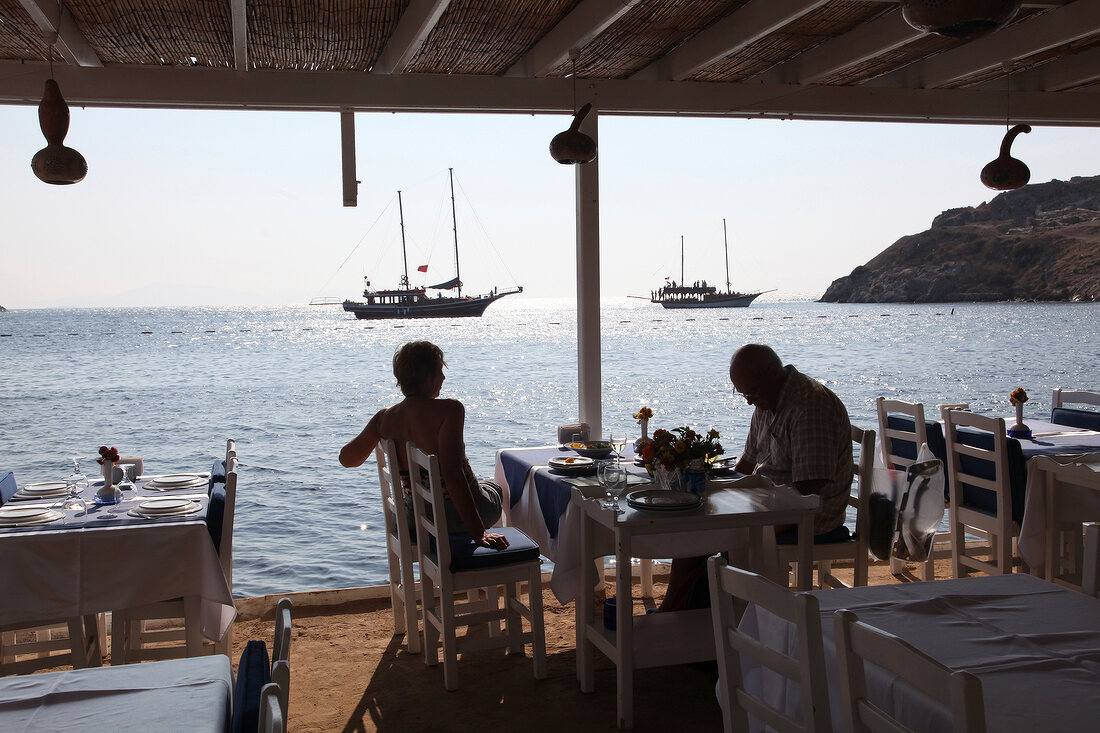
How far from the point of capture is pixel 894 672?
1306 millimetres

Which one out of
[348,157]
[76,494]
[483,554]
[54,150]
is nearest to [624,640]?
[483,554]

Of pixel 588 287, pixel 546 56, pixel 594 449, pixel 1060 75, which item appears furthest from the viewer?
pixel 1060 75

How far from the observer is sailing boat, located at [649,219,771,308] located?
4359 centimetres

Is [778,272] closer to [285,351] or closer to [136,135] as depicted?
[285,351]

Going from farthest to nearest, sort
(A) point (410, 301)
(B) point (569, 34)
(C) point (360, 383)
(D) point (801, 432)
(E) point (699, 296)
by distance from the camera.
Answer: (E) point (699, 296) < (A) point (410, 301) < (C) point (360, 383) < (B) point (569, 34) < (D) point (801, 432)

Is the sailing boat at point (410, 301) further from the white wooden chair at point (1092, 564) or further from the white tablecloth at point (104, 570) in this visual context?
the white wooden chair at point (1092, 564)

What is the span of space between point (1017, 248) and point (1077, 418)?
2977cm

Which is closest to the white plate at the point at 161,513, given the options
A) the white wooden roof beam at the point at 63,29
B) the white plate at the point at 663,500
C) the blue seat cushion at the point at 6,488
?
the blue seat cushion at the point at 6,488

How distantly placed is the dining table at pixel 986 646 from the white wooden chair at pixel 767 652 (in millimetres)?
59

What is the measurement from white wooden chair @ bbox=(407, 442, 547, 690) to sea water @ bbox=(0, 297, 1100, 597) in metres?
2.71

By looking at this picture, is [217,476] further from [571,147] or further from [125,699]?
[571,147]

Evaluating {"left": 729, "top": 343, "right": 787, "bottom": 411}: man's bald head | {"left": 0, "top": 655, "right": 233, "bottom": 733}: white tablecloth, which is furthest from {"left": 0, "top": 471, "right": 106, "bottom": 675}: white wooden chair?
{"left": 729, "top": 343, "right": 787, "bottom": 411}: man's bald head

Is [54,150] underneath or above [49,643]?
above

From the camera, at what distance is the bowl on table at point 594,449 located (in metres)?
3.84
